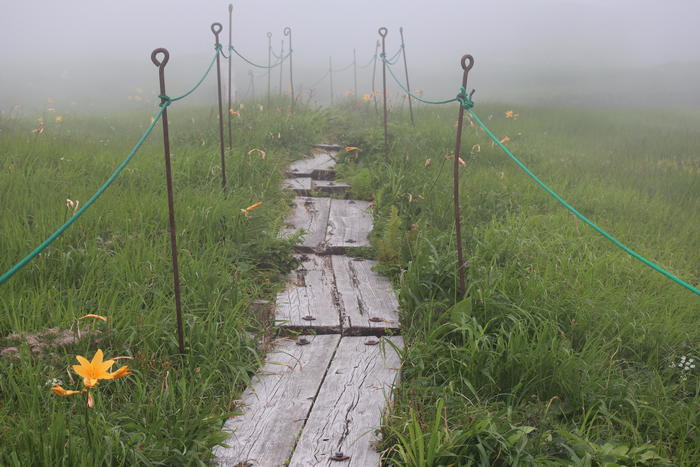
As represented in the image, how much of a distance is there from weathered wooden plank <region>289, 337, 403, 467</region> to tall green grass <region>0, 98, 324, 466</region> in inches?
14.4

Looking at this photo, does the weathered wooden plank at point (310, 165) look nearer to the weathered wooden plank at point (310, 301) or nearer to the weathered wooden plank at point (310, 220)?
the weathered wooden plank at point (310, 220)

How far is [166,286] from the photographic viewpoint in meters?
2.81

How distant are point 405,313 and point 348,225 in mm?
1573

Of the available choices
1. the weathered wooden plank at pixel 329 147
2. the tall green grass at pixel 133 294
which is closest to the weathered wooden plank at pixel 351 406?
the tall green grass at pixel 133 294

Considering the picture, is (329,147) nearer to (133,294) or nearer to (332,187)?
(332,187)

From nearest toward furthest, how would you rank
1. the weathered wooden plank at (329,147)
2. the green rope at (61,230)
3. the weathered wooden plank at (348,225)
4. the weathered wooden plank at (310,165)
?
the green rope at (61,230) < the weathered wooden plank at (348,225) < the weathered wooden plank at (310,165) < the weathered wooden plank at (329,147)

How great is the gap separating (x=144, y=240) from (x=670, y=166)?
258 inches

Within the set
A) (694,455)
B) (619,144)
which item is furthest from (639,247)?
(619,144)

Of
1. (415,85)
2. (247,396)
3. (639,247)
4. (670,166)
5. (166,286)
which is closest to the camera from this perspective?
(247,396)

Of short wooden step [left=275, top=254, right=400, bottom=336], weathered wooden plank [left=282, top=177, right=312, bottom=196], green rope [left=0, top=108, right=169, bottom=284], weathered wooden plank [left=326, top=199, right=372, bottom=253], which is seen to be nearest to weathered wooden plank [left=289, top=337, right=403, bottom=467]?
short wooden step [left=275, top=254, right=400, bottom=336]

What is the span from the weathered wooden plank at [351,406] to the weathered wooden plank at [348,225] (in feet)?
4.21

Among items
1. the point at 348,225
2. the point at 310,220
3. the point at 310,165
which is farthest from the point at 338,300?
the point at 310,165

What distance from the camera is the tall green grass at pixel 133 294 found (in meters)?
1.87

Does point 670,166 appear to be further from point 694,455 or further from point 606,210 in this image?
point 694,455
